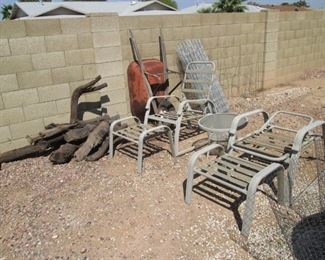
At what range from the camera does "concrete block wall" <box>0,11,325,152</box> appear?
3.59m

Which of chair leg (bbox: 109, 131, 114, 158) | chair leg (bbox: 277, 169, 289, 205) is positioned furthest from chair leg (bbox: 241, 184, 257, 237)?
chair leg (bbox: 109, 131, 114, 158)

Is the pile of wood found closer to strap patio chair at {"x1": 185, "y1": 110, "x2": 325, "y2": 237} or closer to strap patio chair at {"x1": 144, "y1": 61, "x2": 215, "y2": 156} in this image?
strap patio chair at {"x1": 144, "y1": 61, "x2": 215, "y2": 156}

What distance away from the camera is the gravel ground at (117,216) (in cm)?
224

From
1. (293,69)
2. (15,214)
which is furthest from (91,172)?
(293,69)

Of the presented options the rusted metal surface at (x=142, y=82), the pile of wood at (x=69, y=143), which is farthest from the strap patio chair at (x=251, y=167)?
the rusted metal surface at (x=142, y=82)

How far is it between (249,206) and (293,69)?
6.17m

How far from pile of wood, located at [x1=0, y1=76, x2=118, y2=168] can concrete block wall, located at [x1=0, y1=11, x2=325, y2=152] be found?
225 millimetres

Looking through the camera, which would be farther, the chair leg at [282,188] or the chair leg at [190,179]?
the chair leg at [190,179]

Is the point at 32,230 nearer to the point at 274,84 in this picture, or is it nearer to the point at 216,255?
the point at 216,255

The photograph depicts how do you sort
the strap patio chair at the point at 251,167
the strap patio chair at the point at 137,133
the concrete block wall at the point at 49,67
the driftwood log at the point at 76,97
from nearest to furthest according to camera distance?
the strap patio chair at the point at 251,167 < the strap patio chair at the point at 137,133 < the concrete block wall at the point at 49,67 < the driftwood log at the point at 76,97

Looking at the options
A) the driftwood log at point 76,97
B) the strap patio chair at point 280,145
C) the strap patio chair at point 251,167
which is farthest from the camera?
the driftwood log at point 76,97

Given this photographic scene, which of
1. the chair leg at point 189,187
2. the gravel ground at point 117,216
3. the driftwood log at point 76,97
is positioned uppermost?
the driftwood log at point 76,97

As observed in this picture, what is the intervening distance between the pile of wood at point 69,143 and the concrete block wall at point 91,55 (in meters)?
0.23

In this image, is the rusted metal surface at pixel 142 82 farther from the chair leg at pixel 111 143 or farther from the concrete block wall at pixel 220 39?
the chair leg at pixel 111 143
